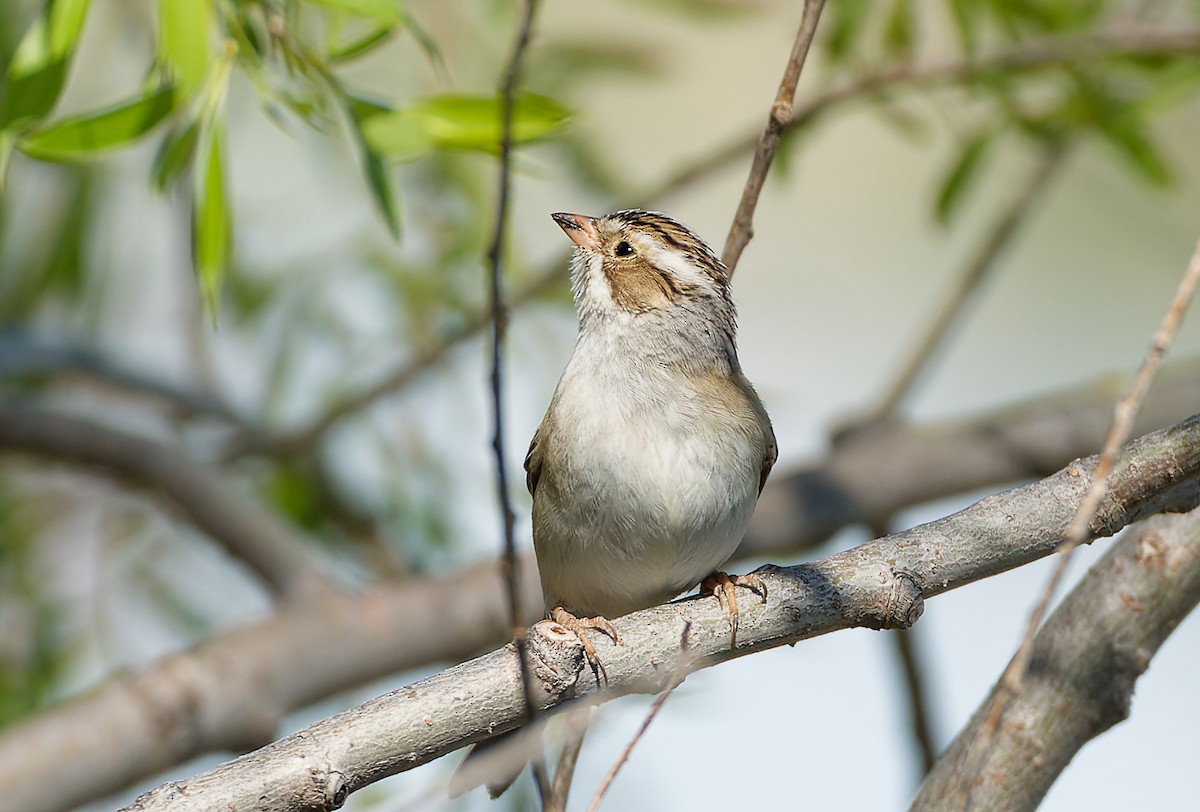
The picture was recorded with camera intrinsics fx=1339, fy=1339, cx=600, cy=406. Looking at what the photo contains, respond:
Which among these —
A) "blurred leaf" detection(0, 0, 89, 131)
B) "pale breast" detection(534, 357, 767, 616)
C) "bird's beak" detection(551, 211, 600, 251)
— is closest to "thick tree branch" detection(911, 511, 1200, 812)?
"pale breast" detection(534, 357, 767, 616)

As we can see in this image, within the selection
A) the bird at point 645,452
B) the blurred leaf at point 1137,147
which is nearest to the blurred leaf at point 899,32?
the blurred leaf at point 1137,147

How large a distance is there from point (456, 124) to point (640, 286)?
1089mm

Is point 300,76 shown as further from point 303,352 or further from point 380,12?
point 303,352

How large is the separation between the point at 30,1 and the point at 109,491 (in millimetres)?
2221

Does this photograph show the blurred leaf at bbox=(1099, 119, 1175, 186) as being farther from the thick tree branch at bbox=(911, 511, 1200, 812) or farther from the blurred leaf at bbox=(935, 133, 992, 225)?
the thick tree branch at bbox=(911, 511, 1200, 812)

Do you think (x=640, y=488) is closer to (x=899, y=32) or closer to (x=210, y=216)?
(x=210, y=216)

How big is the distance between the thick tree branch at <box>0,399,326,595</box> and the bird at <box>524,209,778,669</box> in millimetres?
1579

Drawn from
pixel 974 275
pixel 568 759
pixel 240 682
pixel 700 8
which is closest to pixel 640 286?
pixel 568 759

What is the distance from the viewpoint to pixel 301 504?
20.7ft

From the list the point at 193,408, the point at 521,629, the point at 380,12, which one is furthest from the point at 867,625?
the point at 193,408

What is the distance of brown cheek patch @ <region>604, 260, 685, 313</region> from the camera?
12.7 feet

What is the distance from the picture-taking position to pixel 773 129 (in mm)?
2895

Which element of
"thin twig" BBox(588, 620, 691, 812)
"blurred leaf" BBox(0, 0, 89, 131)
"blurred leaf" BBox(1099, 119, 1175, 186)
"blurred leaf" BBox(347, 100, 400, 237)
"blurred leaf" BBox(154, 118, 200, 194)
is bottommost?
"thin twig" BBox(588, 620, 691, 812)

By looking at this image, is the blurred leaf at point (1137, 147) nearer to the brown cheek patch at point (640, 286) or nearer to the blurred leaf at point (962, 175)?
the blurred leaf at point (962, 175)
